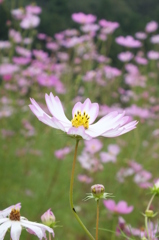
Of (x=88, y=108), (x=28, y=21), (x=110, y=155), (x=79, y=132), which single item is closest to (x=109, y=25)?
(x=28, y=21)

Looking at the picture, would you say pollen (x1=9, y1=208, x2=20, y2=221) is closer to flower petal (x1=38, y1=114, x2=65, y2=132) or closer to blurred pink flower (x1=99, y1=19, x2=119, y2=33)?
flower petal (x1=38, y1=114, x2=65, y2=132)

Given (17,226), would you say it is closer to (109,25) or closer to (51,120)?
(51,120)

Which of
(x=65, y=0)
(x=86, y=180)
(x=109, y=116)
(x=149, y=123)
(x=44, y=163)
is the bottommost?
(x=109, y=116)

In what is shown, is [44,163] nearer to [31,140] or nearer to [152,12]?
[31,140]

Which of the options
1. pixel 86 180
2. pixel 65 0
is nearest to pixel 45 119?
pixel 86 180

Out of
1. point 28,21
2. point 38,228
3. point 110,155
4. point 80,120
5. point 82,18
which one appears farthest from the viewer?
point 28,21
